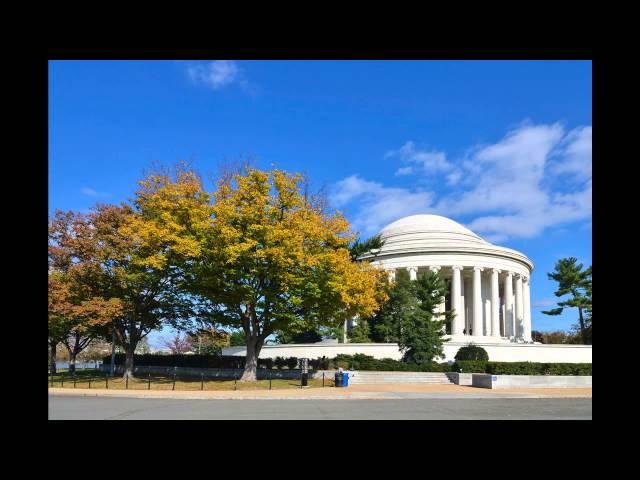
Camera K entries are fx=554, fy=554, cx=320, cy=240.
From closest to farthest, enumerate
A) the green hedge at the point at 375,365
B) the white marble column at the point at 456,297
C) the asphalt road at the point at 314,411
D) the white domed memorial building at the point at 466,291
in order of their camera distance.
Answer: the asphalt road at the point at 314,411 < the green hedge at the point at 375,365 < the white domed memorial building at the point at 466,291 < the white marble column at the point at 456,297

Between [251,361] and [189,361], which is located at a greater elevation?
[251,361]

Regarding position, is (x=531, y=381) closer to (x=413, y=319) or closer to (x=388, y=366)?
(x=388, y=366)

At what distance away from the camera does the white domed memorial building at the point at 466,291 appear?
5438cm

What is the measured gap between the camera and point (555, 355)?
55906 millimetres

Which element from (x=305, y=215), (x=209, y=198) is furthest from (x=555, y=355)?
(x=209, y=198)

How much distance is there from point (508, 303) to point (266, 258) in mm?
48026

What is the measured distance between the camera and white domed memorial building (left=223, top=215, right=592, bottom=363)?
178ft

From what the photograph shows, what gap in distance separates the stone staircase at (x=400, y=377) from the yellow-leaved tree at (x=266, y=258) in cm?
480

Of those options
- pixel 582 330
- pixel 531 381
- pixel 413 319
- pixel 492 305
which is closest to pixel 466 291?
pixel 492 305

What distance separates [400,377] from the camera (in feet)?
124

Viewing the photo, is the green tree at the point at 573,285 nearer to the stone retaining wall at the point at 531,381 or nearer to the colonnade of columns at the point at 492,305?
the colonnade of columns at the point at 492,305

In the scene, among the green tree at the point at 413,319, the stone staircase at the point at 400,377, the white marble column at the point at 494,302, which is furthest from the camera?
the white marble column at the point at 494,302

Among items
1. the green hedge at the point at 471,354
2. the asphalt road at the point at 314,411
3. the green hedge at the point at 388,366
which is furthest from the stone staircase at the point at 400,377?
the asphalt road at the point at 314,411
